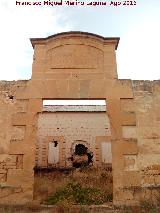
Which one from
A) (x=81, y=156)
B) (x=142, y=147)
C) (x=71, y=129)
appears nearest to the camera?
(x=142, y=147)

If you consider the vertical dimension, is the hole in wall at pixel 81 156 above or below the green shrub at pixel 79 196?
above

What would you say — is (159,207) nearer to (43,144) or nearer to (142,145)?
(142,145)

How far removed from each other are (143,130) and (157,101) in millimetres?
892

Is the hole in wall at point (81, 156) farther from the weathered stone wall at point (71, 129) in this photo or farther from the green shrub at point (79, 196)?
the green shrub at point (79, 196)

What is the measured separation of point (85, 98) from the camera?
26.9 ft

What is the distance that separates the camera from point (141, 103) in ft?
26.9

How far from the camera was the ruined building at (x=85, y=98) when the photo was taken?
7531 millimetres

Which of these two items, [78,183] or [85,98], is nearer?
[85,98]

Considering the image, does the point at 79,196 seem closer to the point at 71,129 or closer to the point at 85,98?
the point at 85,98

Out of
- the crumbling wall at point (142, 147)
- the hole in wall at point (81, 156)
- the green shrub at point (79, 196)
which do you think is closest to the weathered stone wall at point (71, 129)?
the hole in wall at point (81, 156)

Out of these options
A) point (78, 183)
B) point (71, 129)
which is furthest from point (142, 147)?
point (71, 129)

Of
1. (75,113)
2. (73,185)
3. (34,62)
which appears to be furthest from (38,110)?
(75,113)

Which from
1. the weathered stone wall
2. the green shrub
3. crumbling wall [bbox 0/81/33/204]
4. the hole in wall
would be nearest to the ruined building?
crumbling wall [bbox 0/81/33/204]

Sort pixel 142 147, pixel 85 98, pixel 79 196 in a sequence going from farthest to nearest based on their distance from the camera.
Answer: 1. pixel 79 196
2. pixel 85 98
3. pixel 142 147
